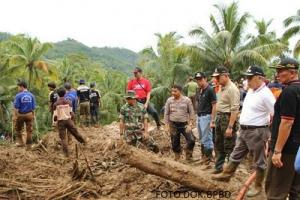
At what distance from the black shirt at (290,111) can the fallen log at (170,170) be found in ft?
5.55

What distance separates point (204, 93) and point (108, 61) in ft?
299

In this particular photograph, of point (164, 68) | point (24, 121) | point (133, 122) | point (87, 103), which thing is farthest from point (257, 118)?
point (164, 68)

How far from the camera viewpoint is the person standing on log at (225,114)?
6438mm

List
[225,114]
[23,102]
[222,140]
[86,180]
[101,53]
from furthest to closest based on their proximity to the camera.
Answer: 1. [101,53]
2. [23,102]
3. [86,180]
4. [222,140]
5. [225,114]

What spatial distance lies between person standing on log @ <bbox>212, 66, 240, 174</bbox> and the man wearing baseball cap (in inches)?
69.8

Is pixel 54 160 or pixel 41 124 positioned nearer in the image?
pixel 54 160

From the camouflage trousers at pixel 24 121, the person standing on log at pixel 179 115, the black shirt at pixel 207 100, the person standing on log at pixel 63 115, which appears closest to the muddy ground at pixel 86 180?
the person standing on log at pixel 63 115

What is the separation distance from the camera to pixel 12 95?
29438 millimetres

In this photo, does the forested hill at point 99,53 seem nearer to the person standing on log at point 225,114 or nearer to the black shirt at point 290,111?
the person standing on log at point 225,114

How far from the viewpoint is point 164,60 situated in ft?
97.9

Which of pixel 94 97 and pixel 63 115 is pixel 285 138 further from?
pixel 94 97

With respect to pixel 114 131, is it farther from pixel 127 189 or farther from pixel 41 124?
pixel 41 124

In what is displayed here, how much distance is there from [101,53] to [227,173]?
348ft

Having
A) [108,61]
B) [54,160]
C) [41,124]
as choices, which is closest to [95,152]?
[54,160]
